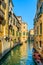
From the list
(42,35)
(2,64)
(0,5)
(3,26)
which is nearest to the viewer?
(2,64)

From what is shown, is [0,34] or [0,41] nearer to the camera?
[0,41]

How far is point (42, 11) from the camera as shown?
1939 centimetres

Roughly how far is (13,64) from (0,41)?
387 cm

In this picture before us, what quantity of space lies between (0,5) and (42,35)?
22.6 feet

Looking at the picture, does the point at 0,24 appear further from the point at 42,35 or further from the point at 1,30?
the point at 42,35

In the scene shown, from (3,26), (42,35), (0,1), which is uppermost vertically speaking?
(0,1)

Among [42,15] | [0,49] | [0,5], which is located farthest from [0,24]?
[42,15]

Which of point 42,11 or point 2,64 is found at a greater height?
point 42,11

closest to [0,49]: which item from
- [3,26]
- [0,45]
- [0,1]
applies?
[0,45]

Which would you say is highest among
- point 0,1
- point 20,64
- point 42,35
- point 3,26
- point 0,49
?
point 0,1

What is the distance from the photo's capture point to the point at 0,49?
64.8 feet

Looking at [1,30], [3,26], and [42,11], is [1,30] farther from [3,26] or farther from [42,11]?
[42,11]

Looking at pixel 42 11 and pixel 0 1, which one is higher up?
pixel 0 1

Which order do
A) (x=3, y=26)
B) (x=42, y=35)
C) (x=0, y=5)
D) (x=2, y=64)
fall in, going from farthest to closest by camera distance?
(x=3, y=26), (x=0, y=5), (x=42, y=35), (x=2, y=64)
